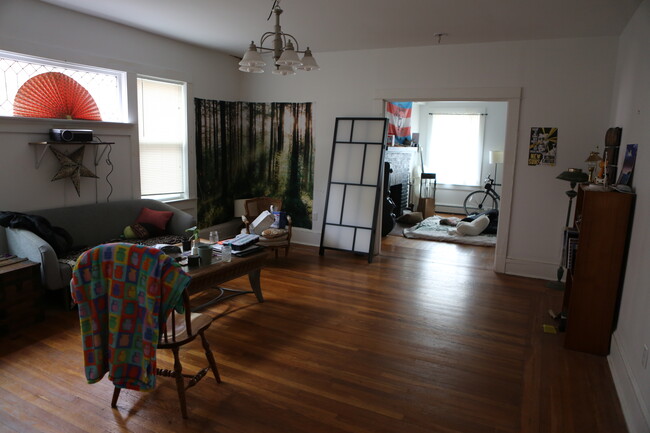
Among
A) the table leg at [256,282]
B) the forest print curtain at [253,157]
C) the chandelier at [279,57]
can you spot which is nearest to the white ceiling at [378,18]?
the chandelier at [279,57]

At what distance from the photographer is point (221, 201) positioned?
254 inches

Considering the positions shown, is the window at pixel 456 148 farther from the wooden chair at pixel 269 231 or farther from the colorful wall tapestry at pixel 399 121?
the wooden chair at pixel 269 231

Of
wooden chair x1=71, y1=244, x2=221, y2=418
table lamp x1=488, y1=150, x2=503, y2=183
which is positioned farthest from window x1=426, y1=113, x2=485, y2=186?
wooden chair x1=71, y1=244, x2=221, y2=418

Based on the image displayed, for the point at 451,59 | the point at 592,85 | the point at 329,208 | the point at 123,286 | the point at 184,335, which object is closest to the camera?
the point at 123,286

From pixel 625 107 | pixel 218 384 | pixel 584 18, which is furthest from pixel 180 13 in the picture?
pixel 625 107

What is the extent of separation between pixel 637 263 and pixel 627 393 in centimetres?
79

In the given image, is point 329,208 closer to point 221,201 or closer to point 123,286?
point 221,201

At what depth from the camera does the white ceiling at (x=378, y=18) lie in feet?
12.4

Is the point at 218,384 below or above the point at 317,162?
below

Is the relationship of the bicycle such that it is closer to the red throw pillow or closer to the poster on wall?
the poster on wall

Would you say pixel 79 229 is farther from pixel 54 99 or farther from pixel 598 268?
pixel 598 268

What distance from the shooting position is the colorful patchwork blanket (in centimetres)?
212

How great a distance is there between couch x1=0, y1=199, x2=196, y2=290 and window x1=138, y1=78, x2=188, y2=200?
18.0 inches

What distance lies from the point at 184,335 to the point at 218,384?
0.52 metres
